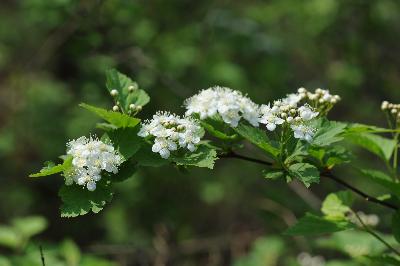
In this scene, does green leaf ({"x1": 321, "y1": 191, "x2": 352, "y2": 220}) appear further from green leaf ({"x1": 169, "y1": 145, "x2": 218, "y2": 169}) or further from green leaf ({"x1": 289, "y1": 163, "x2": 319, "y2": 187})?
green leaf ({"x1": 169, "y1": 145, "x2": 218, "y2": 169})

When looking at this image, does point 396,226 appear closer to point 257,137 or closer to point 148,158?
point 257,137

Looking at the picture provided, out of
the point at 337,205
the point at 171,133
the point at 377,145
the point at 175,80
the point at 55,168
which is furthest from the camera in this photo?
the point at 175,80

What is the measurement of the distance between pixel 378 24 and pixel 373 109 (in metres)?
1.08

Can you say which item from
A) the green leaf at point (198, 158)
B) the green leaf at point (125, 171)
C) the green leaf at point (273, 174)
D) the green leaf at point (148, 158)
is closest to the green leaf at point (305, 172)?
the green leaf at point (273, 174)

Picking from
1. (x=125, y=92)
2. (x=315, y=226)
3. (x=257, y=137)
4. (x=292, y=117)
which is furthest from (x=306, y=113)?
(x=125, y=92)

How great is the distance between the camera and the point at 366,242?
2977mm

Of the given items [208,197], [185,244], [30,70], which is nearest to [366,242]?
[185,244]

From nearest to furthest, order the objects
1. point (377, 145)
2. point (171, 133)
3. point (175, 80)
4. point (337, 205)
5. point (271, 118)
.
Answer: point (171, 133)
point (271, 118)
point (337, 205)
point (377, 145)
point (175, 80)

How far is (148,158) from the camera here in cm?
187

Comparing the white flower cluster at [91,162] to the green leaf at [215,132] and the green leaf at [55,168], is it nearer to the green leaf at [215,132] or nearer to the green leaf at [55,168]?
the green leaf at [55,168]

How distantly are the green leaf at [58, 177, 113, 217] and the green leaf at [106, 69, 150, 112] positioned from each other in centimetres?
35

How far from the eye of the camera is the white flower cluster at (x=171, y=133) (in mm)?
1827

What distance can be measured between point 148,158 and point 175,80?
11.3ft

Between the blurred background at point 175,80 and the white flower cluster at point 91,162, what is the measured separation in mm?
2732
